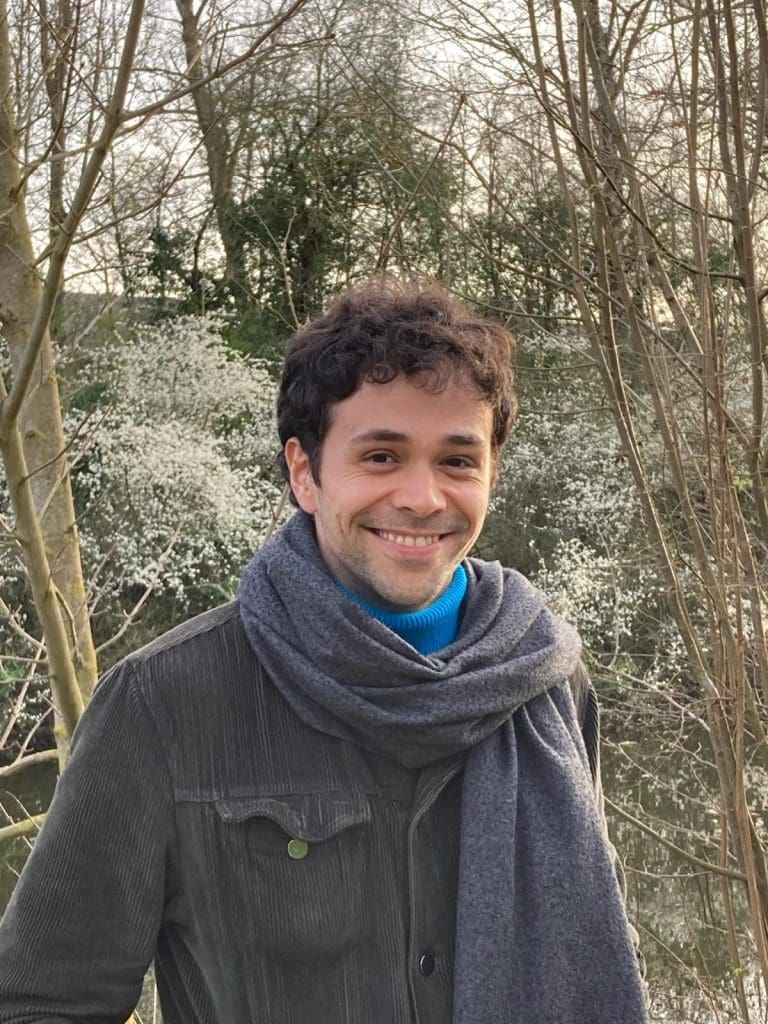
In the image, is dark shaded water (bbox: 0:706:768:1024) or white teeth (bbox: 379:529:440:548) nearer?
white teeth (bbox: 379:529:440:548)

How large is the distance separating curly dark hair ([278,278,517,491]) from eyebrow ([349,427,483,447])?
61mm

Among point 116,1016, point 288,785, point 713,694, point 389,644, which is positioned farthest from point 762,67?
point 116,1016

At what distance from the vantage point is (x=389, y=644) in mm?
1349

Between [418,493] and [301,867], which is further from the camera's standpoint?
[418,493]

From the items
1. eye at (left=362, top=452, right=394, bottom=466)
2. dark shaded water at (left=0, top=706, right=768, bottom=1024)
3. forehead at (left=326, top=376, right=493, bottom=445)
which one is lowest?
dark shaded water at (left=0, top=706, right=768, bottom=1024)

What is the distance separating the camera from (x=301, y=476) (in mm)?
1511

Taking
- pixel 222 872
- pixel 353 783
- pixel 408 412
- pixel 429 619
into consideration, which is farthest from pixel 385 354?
pixel 222 872

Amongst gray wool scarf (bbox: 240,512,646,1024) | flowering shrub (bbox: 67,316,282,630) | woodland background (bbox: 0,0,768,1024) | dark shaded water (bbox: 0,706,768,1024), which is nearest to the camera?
gray wool scarf (bbox: 240,512,646,1024)


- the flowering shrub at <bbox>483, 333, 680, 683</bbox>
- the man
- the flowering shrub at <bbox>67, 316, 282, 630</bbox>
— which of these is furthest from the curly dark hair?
the flowering shrub at <bbox>67, 316, 282, 630</bbox>

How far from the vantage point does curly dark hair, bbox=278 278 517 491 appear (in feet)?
4.57

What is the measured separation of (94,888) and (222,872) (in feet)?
0.46

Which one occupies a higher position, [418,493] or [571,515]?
[571,515]

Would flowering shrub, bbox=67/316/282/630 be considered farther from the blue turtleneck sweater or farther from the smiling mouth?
the smiling mouth

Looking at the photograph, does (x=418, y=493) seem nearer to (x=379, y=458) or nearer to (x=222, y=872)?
(x=379, y=458)
